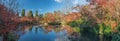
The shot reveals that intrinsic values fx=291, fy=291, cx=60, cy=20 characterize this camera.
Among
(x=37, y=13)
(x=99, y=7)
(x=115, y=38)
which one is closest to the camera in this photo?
(x=115, y=38)

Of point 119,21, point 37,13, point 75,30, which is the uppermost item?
point 119,21

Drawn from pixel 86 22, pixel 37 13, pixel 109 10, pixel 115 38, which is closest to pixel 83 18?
pixel 86 22

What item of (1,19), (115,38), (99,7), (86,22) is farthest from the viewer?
(86,22)

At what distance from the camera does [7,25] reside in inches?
620

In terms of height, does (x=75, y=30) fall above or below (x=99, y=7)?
below

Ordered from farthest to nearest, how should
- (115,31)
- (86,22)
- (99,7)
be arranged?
1. (86,22)
2. (99,7)
3. (115,31)

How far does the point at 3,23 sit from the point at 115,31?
8371 mm

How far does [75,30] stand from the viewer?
2712cm

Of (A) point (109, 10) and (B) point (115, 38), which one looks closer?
(B) point (115, 38)

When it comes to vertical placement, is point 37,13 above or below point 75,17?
below

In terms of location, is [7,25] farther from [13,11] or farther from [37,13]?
[37,13]

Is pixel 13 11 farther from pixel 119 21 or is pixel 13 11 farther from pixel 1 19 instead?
pixel 119 21

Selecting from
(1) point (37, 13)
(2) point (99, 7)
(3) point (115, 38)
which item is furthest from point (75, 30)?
(1) point (37, 13)

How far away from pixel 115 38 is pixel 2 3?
7.10 m
